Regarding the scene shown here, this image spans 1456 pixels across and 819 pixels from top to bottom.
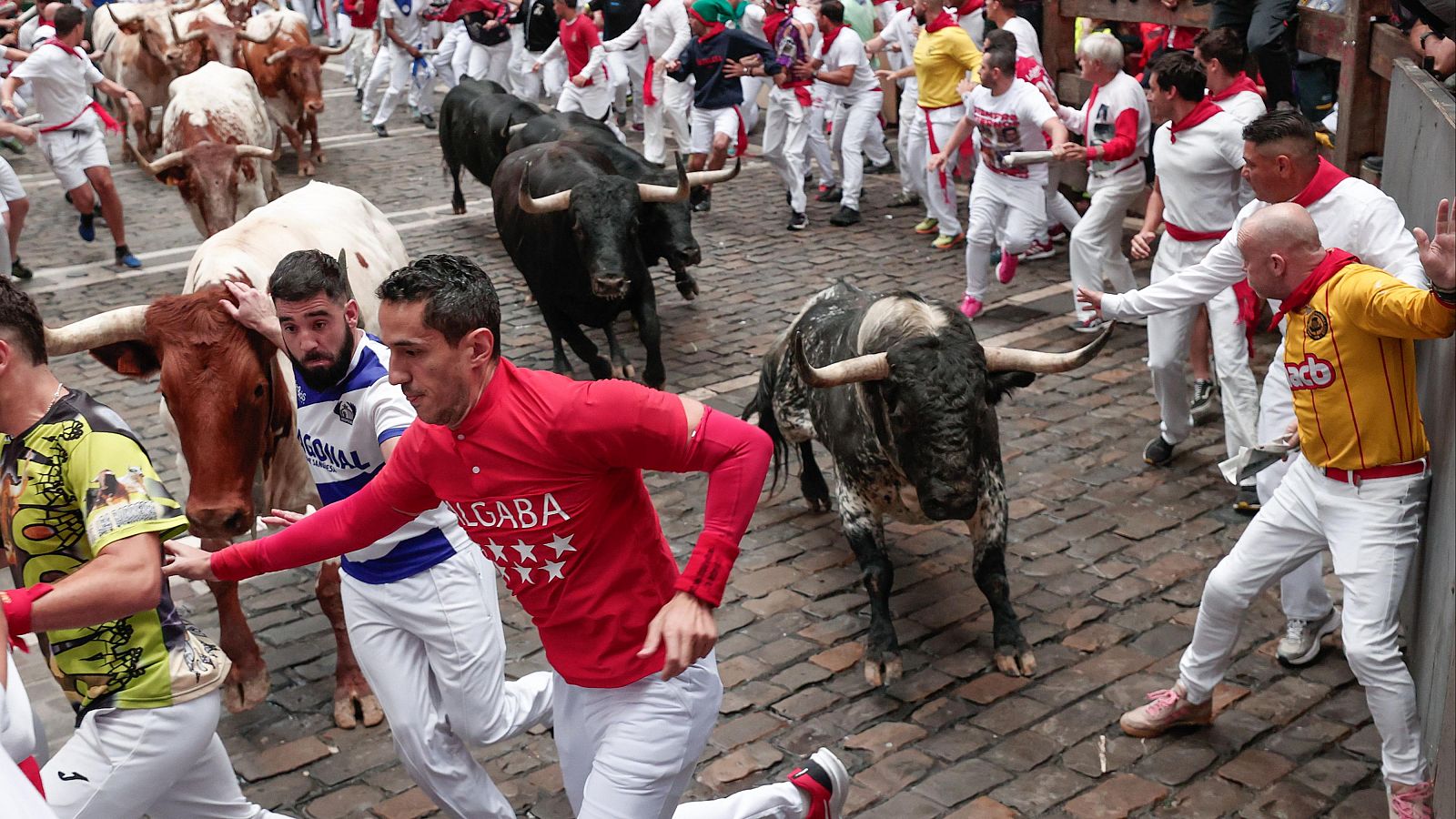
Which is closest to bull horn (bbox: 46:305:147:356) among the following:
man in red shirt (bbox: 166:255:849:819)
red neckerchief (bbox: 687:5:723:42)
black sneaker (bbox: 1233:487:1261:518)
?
man in red shirt (bbox: 166:255:849:819)

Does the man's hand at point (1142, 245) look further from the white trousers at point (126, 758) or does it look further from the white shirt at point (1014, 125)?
the white trousers at point (126, 758)

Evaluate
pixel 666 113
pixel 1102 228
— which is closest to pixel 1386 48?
pixel 1102 228

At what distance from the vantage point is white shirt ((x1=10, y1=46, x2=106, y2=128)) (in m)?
12.5

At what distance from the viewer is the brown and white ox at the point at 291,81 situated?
1725cm

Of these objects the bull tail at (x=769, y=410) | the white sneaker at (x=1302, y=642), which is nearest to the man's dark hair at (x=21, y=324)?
the bull tail at (x=769, y=410)

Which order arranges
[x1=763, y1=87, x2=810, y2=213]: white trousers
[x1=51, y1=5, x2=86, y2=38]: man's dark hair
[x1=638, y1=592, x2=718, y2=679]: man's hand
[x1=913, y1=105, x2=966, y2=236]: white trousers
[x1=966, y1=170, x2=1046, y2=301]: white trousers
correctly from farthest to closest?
[x1=763, y1=87, x2=810, y2=213]: white trousers → [x1=51, y1=5, x2=86, y2=38]: man's dark hair → [x1=913, y1=105, x2=966, y2=236]: white trousers → [x1=966, y1=170, x2=1046, y2=301]: white trousers → [x1=638, y1=592, x2=718, y2=679]: man's hand

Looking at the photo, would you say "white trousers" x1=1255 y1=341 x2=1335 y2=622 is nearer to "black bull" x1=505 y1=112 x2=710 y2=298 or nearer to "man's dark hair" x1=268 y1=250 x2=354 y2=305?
"man's dark hair" x1=268 y1=250 x2=354 y2=305

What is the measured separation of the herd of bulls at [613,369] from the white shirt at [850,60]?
412 centimetres

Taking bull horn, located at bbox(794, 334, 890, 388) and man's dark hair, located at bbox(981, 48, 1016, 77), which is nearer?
bull horn, located at bbox(794, 334, 890, 388)

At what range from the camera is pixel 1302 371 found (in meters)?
4.64

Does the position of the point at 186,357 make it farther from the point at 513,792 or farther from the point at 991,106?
the point at 991,106

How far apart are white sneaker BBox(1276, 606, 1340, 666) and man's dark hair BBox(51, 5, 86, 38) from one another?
39.0ft

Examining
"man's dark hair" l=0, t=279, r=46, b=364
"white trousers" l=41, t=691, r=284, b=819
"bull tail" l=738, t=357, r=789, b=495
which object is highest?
"man's dark hair" l=0, t=279, r=46, b=364

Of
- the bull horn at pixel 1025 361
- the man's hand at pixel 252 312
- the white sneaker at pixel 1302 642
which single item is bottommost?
the white sneaker at pixel 1302 642
